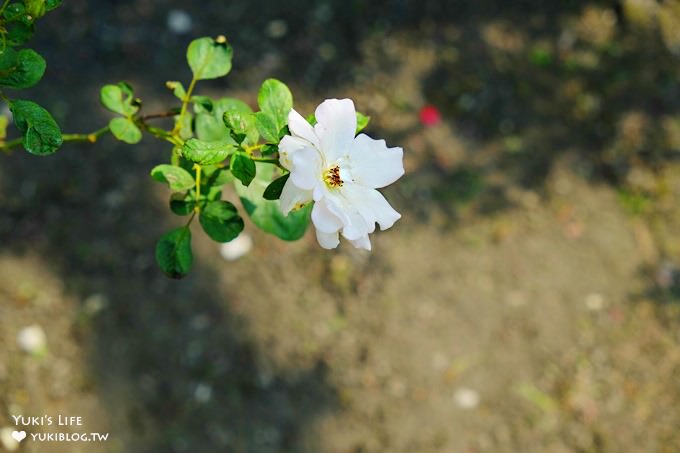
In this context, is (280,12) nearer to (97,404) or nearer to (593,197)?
(593,197)

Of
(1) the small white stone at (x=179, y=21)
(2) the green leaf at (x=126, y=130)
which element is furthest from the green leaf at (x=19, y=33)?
(1) the small white stone at (x=179, y=21)

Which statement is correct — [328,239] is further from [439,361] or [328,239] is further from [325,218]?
[439,361]

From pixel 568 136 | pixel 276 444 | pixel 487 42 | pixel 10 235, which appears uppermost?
pixel 487 42

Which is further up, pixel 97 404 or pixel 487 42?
pixel 487 42

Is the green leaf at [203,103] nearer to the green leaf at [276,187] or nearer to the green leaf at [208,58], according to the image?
the green leaf at [208,58]

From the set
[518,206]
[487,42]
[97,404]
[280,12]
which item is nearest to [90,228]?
[97,404]

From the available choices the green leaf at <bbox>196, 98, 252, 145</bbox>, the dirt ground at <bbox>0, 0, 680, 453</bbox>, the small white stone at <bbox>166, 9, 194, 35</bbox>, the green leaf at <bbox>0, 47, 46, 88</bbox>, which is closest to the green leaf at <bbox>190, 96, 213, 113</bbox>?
the green leaf at <bbox>196, 98, 252, 145</bbox>

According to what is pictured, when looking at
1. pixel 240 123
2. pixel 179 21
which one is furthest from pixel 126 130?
pixel 179 21
